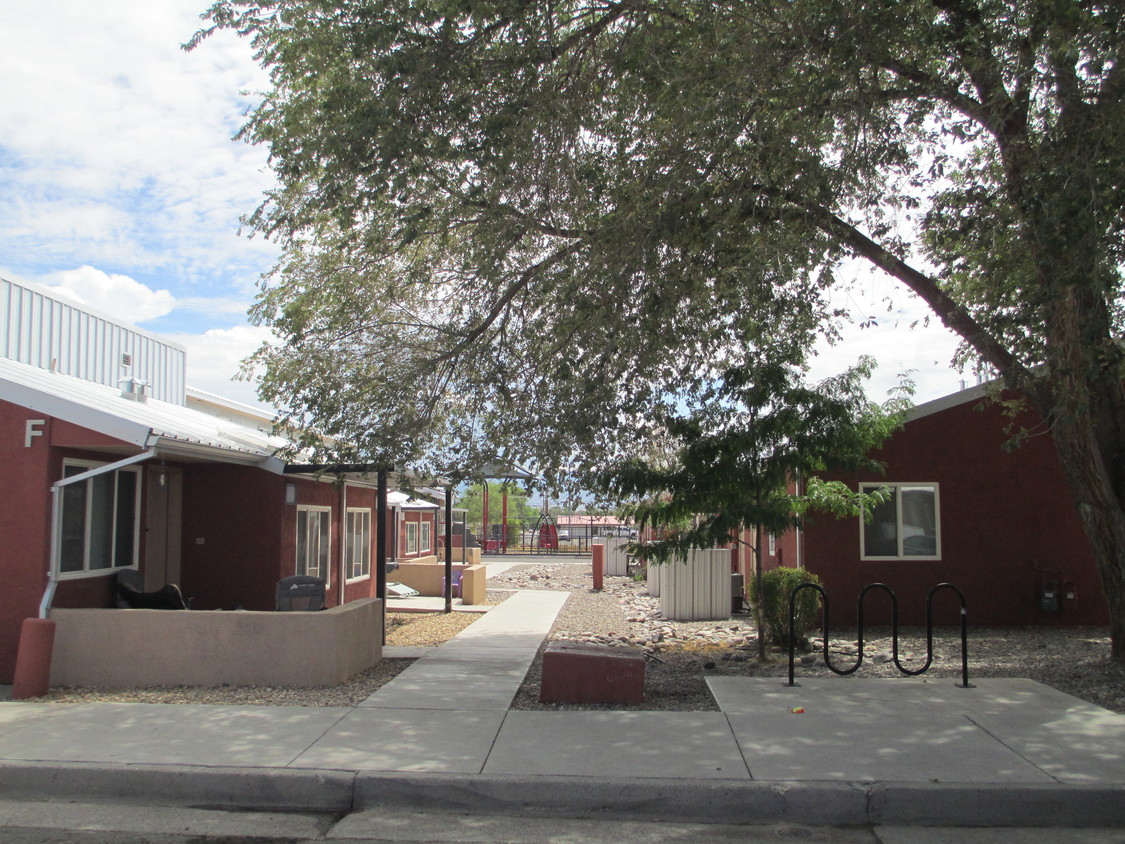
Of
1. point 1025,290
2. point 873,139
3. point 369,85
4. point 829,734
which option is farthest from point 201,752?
point 1025,290

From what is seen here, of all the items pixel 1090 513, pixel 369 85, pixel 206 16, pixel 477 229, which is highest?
pixel 206 16

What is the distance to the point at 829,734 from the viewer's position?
24.3 feet

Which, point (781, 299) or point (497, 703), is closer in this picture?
point (497, 703)

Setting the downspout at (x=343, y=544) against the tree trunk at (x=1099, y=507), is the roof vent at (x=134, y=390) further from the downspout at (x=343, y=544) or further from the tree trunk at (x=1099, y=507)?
the tree trunk at (x=1099, y=507)

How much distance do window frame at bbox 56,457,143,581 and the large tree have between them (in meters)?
3.30

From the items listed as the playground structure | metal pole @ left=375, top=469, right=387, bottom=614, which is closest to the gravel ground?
metal pole @ left=375, top=469, right=387, bottom=614

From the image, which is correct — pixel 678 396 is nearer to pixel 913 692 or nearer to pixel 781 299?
pixel 781 299

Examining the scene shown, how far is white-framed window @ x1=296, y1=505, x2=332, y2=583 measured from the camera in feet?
48.6

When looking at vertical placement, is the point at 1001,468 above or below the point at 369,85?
below

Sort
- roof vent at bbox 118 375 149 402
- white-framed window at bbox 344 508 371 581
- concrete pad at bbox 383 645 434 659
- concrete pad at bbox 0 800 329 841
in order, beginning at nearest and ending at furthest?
concrete pad at bbox 0 800 329 841, concrete pad at bbox 383 645 434 659, roof vent at bbox 118 375 149 402, white-framed window at bbox 344 508 371 581

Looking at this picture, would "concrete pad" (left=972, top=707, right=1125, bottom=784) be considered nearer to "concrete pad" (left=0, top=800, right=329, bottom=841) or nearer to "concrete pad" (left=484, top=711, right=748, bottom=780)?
"concrete pad" (left=484, top=711, right=748, bottom=780)

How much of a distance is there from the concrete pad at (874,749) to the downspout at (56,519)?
6354 millimetres

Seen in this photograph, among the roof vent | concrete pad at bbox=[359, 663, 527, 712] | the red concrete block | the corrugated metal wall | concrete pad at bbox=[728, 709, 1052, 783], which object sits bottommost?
concrete pad at bbox=[359, 663, 527, 712]

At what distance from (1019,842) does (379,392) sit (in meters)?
8.20
